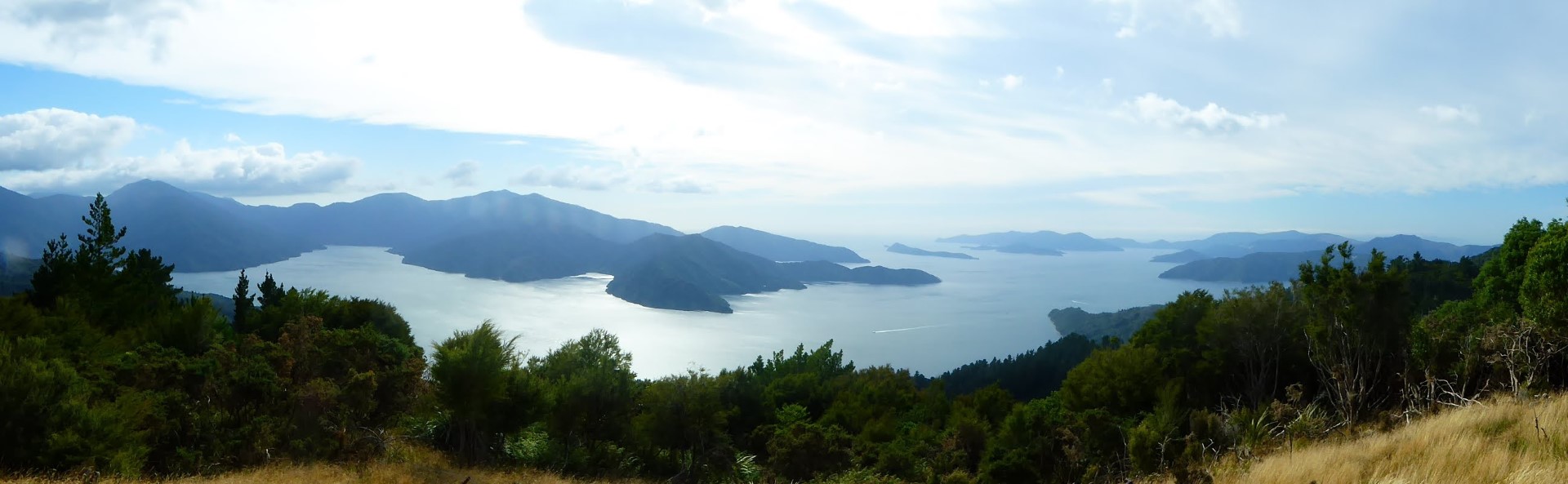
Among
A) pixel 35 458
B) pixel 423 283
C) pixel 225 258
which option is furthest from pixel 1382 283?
pixel 225 258

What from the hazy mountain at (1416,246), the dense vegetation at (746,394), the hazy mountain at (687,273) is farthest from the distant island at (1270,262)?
the dense vegetation at (746,394)

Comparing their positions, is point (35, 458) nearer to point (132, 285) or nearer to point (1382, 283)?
point (1382, 283)

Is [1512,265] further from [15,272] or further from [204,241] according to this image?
[204,241]

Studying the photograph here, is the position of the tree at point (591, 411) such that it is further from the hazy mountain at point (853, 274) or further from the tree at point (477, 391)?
the hazy mountain at point (853, 274)

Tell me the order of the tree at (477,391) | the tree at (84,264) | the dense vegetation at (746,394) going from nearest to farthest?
the dense vegetation at (746,394)
the tree at (477,391)
the tree at (84,264)

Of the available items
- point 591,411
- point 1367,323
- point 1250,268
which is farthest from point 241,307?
point 1250,268

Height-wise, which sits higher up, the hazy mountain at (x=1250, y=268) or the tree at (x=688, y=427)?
the hazy mountain at (x=1250, y=268)
